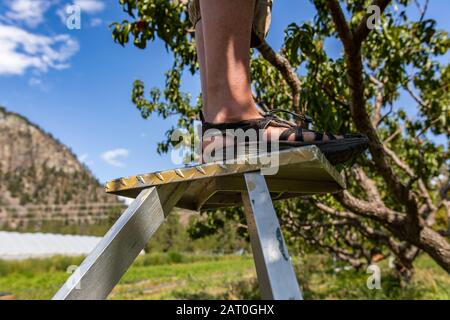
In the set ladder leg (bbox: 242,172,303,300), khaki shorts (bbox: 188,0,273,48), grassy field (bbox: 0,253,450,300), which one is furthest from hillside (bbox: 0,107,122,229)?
ladder leg (bbox: 242,172,303,300)

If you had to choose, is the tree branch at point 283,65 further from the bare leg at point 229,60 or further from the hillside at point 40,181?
the hillside at point 40,181

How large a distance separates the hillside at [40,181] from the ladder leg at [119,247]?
57.2 metres

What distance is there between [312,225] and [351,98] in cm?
354

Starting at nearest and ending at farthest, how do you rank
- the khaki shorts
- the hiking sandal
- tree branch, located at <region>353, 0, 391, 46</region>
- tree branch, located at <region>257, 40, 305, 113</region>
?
the hiking sandal < the khaki shorts < tree branch, located at <region>353, 0, 391, 46</region> < tree branch, located at <region>257, 40, 305, 113</region>

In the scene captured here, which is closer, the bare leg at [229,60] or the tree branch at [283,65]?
the bare leg at [229,60]

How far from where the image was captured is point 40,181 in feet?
273

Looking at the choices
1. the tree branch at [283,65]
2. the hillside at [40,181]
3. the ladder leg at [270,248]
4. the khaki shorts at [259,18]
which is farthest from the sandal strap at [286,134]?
the hillside at [40,181]

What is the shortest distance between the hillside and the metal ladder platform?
188 ft

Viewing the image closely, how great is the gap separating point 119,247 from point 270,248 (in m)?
0.29

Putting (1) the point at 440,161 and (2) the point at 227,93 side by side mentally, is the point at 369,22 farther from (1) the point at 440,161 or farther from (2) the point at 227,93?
(1) the point at 440,161

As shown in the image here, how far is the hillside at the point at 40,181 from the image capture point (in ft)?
222

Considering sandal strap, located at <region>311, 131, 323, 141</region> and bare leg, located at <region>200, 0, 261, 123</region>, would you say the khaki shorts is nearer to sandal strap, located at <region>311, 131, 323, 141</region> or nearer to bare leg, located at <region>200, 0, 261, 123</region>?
bare leg, located at <region>200, 0, 261, 123</region>

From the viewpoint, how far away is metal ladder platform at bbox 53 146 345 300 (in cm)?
71

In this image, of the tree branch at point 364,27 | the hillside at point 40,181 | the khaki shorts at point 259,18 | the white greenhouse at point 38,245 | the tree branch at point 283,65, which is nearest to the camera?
the khaki shorts at point 259,18
